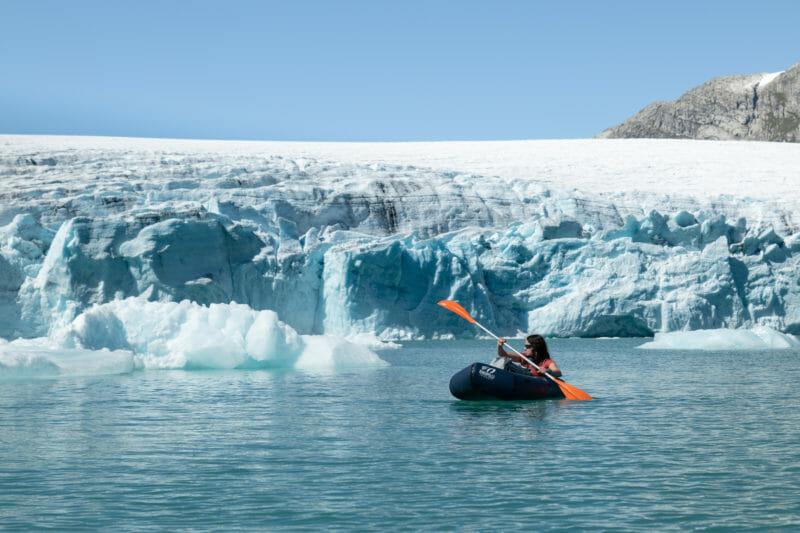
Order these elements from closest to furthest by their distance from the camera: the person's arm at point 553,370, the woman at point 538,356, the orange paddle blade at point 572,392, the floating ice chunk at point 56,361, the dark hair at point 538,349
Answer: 1. the orange paddle blade at point 572,392
2. the person's arm at point 553,370
3. the woman at point 538,356
4. the dark hair at point 538,349
5. the floating ice chunk at point 56,361

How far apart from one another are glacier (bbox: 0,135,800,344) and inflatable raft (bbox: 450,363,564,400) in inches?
414

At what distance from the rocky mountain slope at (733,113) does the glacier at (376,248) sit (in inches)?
3093

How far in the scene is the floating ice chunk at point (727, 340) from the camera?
75.0ft

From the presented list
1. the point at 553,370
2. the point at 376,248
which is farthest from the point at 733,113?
the point at 553,370

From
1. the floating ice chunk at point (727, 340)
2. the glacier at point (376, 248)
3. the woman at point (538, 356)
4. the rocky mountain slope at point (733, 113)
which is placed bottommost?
the floating ice chunk at point (727, 340)

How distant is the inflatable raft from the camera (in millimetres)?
10867

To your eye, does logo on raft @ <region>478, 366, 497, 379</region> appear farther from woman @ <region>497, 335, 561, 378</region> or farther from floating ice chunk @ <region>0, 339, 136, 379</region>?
floating ice chunk @ <region>0, 339, 136, 379</region>

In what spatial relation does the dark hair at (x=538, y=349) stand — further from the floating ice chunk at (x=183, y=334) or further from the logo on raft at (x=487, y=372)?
the floating ice chunk at (x=183, y=334)

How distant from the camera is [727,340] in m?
23.2

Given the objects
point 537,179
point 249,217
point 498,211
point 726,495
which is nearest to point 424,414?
point 726,495

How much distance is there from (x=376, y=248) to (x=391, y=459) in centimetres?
1795

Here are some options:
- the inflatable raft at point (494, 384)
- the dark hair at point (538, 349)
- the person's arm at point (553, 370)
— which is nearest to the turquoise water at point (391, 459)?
the inflatable raft at point (494, 384)

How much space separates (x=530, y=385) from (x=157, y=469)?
5.63m

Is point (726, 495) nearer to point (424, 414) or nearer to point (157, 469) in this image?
point (157, 469)
